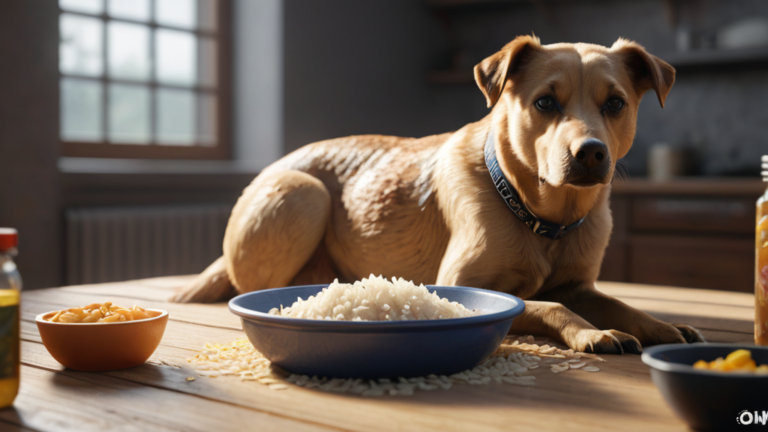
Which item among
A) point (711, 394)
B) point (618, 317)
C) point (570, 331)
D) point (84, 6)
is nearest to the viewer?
point (711, 394)

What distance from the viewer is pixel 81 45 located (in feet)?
10.9

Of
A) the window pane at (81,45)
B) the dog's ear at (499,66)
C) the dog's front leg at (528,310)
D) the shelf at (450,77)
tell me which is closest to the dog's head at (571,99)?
the dog's ear at (499,66)

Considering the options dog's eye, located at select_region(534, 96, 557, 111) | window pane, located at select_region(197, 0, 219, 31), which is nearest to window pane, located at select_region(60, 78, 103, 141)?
window pane, located at select_region(197, 0, 219, 31)

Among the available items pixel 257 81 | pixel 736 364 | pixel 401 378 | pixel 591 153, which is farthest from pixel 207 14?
pixel 736 364

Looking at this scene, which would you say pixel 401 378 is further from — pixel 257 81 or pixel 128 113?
pixel 257 81

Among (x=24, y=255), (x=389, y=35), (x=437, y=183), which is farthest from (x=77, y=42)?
(x=437, y=183)

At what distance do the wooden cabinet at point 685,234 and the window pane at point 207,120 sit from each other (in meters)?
2.33

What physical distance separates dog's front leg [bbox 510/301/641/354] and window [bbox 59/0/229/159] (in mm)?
2646

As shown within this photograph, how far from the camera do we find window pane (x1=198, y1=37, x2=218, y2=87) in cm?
389

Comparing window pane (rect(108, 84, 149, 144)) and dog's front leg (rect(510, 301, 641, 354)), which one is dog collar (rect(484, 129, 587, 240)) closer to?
dog's front leg (rect(510, 301, 641, 354))

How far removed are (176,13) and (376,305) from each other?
331 cm

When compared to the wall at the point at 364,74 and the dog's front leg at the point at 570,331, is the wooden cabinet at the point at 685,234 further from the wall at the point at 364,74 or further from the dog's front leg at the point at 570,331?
the dog's front leg at the point at 570,331

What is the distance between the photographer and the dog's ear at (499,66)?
1.32 metres

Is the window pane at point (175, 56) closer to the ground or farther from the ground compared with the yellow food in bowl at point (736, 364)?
farther from the ground
